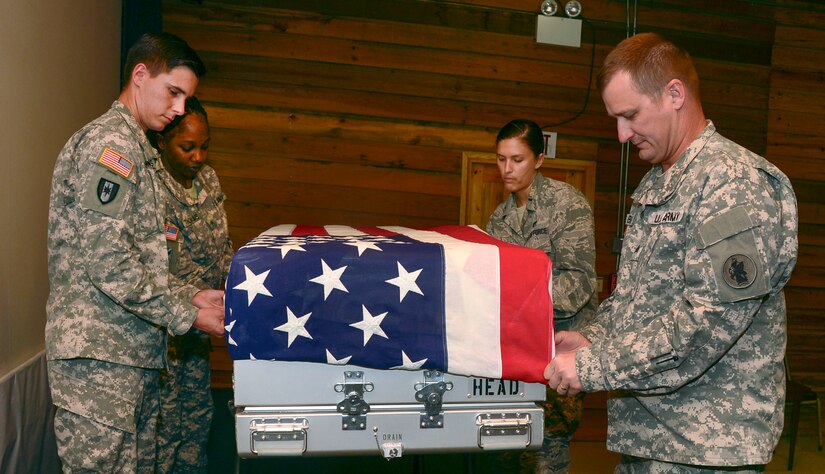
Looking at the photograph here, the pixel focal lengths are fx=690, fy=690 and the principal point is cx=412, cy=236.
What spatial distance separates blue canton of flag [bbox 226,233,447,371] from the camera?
5.76ft

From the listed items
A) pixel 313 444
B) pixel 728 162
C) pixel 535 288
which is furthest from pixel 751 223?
pixel 313 444

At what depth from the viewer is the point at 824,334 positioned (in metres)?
5.09

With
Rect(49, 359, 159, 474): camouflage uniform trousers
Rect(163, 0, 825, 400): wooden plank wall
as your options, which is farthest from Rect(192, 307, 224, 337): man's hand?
Rect(163, 0, 825, 400): wooden plank wall

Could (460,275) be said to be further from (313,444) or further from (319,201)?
(319,201)

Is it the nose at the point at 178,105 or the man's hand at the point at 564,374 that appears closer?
the man's hand at the point at 564,374

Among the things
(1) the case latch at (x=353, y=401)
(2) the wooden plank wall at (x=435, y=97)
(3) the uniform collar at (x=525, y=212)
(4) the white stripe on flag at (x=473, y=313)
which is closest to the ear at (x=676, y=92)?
(4) the white stripe on flag at (x=473, y=313)

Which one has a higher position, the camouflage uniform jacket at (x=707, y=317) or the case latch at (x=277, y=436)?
the camouflage uniform jacket at (x=707, y=317)

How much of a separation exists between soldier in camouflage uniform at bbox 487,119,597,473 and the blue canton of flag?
1205mm

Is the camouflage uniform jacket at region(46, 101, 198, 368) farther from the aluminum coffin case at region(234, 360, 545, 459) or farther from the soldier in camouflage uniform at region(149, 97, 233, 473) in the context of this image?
the soldier in camouflage uniform at region(149, 97, 233, 473)

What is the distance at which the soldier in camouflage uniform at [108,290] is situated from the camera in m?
1.97

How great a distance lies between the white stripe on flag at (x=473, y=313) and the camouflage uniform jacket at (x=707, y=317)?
231mm

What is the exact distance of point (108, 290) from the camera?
6.46 ft

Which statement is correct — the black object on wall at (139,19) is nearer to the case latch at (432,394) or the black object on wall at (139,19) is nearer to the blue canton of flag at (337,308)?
the blue canton of flag at (337,308)

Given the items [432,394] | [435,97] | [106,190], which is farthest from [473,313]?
[435,97]
